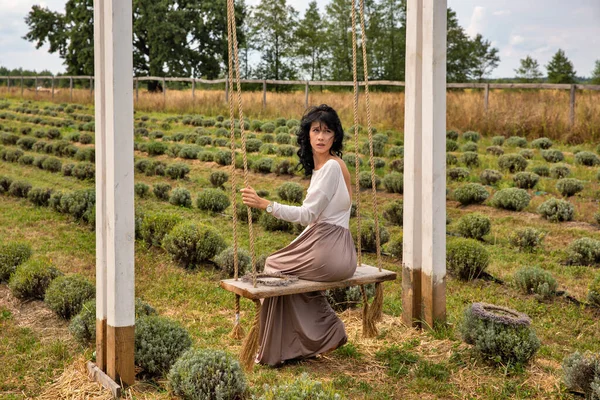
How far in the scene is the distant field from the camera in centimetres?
486

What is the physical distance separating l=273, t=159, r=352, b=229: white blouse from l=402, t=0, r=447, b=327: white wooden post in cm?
89

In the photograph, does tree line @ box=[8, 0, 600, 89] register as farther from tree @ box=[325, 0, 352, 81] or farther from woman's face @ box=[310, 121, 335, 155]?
woman's face @ box=[310, 121, 335, 155]

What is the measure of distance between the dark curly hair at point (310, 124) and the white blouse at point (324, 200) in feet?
0.61

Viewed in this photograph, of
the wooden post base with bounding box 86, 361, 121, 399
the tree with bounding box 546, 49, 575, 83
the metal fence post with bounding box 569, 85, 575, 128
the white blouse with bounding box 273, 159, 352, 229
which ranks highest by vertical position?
the tree with bounding box 546, 49, 575, 83

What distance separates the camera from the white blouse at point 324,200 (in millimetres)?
4832

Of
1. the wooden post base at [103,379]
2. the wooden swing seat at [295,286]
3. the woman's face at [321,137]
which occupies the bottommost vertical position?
the wooden post base at [103,379]

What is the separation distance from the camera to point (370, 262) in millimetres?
8781

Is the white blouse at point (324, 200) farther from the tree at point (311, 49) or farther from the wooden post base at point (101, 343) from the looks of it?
the tree at point (311, 49)

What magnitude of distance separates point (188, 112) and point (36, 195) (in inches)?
606

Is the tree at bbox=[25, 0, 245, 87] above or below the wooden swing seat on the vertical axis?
above

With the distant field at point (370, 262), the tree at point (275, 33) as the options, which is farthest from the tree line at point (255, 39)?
the distant field at point (370, 262)

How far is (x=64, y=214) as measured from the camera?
11250 mm

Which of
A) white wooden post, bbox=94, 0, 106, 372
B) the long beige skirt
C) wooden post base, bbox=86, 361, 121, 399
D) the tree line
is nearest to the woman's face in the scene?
the long beige skirt

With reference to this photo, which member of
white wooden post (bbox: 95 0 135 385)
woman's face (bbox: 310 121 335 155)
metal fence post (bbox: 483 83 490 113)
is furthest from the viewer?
metal fence post (bbox: 483 83 490 113)
